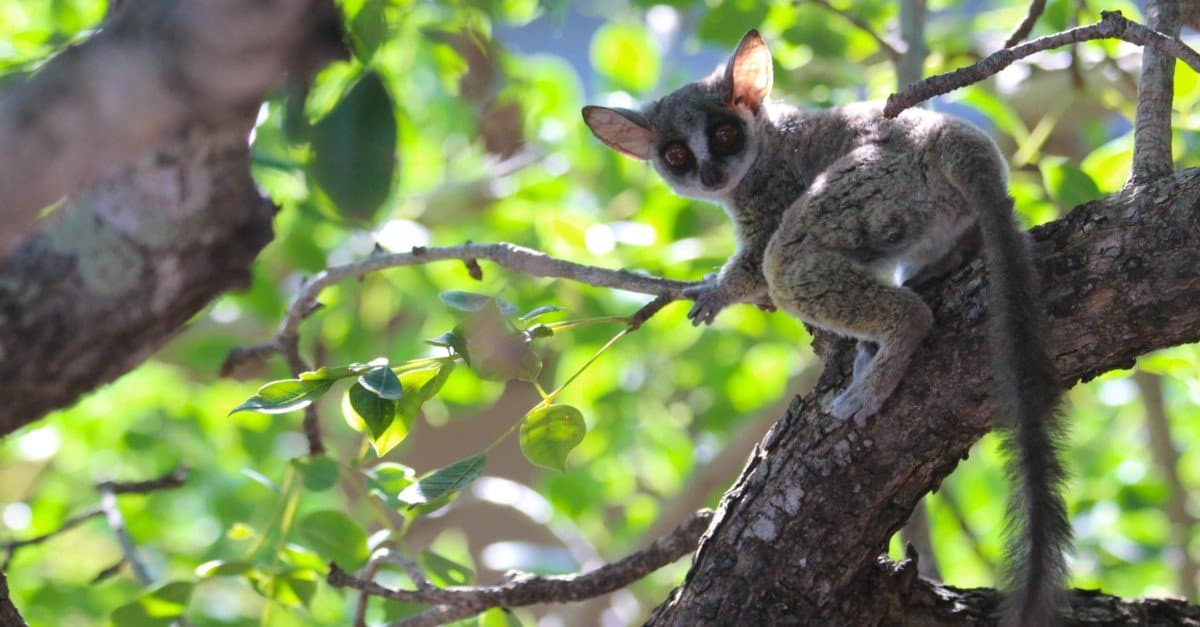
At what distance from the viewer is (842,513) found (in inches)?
90.3

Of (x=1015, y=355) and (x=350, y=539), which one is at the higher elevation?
(x=1015, y=355)

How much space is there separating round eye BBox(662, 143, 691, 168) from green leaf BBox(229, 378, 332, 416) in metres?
1.82

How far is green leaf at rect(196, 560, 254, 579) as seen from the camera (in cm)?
276

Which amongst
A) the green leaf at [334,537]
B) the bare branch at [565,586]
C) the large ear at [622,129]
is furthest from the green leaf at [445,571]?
the large ear at [622,129]

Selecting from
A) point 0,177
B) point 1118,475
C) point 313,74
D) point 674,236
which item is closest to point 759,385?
point 674,236

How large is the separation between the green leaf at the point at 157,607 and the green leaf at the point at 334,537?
35 centimetres

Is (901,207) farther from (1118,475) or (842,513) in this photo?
(1118,475)

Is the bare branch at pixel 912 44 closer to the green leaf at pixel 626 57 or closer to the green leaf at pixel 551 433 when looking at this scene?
the green leaf at pixel 626 57

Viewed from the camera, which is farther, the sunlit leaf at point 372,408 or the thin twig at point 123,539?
the thin twig at point 123,539

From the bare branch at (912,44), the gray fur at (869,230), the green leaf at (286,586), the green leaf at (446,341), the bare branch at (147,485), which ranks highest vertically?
the bare branch at (912,44)

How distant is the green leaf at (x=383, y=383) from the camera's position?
79.5 inches

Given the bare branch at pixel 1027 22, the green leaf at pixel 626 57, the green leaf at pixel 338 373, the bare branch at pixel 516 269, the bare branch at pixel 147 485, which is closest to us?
the green leaf at pixel 338 373

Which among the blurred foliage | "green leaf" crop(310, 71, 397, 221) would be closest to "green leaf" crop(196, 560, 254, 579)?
the blurred foliage

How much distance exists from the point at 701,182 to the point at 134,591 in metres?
2.90
